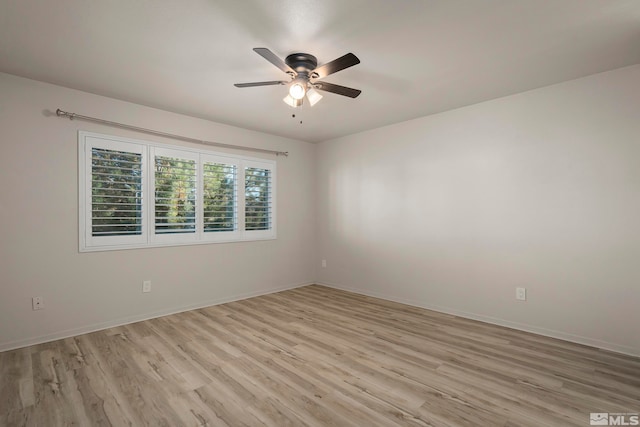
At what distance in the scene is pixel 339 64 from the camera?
2299 millimetres

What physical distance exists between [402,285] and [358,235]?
105 centimetres

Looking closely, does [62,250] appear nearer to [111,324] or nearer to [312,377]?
[111,324]

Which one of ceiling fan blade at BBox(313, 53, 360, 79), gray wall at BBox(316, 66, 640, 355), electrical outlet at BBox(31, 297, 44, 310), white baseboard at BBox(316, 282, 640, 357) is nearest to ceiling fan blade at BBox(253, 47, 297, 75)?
ceiling fan blade at BBox(313, 53, 360, 79)

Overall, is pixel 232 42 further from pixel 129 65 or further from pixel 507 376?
pixel 507 376

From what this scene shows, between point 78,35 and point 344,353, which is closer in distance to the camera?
point 78,35

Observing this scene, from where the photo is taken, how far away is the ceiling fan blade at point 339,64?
2.15m

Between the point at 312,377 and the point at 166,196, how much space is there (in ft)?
9.26

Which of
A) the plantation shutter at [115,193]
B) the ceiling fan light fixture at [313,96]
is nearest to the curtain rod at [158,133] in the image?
the plantation shutter at [115,193]

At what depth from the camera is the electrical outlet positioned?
3.08 metres

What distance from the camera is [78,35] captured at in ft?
7.60

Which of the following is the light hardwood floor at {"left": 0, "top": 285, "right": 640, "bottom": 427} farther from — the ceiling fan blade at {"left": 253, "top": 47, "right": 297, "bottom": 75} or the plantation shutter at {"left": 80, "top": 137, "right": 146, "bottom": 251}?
the ceiling fan blade at {"left": 253, "top": 47, "right": 297, "bottom": 75}

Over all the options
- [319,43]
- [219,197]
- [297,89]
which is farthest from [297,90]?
[219,197]

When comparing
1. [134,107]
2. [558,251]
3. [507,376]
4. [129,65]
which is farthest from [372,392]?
[134,107]

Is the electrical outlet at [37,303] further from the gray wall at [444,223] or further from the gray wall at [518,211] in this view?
the gray wall at [518,211]
